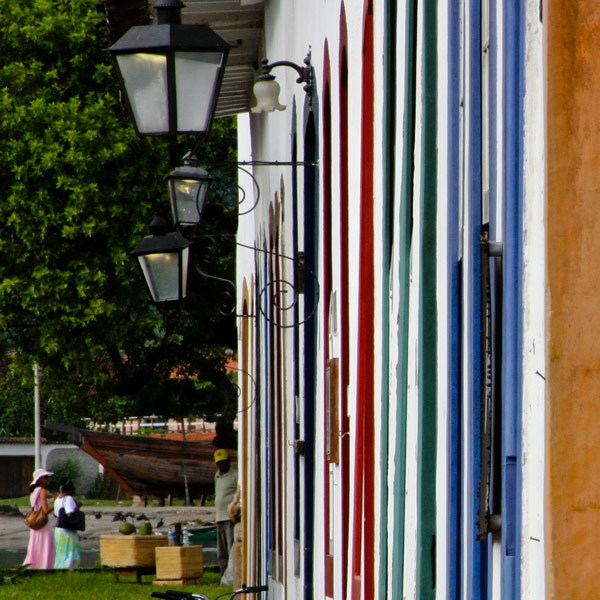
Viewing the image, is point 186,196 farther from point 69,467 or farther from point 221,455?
point 69,467

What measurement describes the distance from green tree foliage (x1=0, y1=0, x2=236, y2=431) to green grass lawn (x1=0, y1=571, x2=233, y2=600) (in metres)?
2.18

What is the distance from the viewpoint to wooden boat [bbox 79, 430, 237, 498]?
3944 cm

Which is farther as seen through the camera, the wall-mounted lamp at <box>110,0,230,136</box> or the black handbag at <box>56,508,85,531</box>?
the black handbag at <box>56,508,85,531</box>

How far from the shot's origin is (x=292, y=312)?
8875 millimetres

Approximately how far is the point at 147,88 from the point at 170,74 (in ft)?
0.34

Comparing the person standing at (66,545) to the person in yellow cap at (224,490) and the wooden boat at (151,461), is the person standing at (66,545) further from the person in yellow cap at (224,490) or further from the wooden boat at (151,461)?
the wooden boat at (151,461)

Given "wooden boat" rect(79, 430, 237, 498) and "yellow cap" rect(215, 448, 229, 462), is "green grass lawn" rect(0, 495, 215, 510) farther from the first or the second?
"yellow cap" rect(215, 448, 229, 462)

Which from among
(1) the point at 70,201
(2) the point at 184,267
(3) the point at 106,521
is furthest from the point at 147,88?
(3) the point at 106,521

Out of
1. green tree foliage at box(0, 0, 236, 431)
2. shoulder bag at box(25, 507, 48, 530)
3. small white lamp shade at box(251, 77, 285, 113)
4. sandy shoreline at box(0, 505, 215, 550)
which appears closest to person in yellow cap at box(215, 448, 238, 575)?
green tree foliage at box(0, 0, 236, 431)

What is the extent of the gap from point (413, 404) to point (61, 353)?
54.1 feet

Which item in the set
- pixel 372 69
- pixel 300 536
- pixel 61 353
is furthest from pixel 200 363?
pixel 372 69

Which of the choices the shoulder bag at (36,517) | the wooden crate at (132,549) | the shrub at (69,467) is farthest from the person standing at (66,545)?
the shrub at (69,467)

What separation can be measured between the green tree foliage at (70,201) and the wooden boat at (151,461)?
1794cm

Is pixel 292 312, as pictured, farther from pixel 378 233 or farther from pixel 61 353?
pixel 61 353
